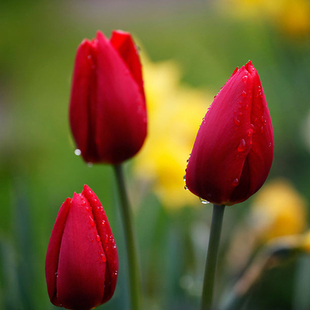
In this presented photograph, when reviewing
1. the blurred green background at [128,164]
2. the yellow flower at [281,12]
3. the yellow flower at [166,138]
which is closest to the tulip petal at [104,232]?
the blurred green background at [128,164]

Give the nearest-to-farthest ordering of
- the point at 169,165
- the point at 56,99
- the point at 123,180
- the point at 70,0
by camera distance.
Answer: the point at 123,180, the point at 169,165, the point at 56,99, the point at 70,0

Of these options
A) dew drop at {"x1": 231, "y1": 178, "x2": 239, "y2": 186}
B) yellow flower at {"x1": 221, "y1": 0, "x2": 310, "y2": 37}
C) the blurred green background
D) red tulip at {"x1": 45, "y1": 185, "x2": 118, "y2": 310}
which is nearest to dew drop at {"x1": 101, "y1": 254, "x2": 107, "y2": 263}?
red tulip at {"x1": 45, "y1": 185, "x2": 118, "y2": 310}

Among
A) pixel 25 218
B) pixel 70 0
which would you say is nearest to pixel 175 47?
pixel 70 0

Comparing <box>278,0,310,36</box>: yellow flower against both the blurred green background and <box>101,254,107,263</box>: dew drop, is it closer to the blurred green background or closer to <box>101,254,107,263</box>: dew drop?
the blurred green background

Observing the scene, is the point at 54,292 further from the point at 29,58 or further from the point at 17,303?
the point at 29,58

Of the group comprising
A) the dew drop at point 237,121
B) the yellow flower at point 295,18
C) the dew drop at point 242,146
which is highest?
the yellow flower at point 295,18

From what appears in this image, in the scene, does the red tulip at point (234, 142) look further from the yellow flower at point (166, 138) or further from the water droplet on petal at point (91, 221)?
the yellow flower at point (166, 138)

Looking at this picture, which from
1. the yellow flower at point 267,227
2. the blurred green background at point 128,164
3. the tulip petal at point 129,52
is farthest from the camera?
the yellow flower at point 267,227
